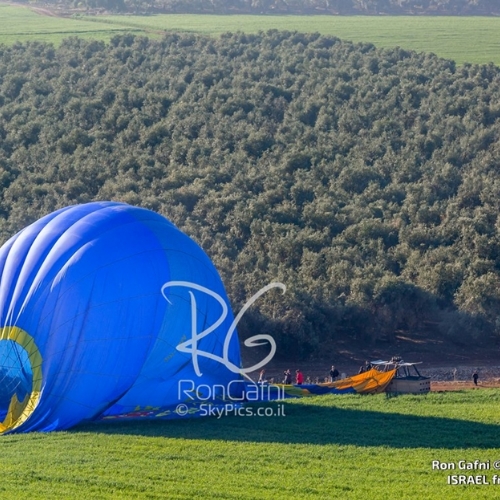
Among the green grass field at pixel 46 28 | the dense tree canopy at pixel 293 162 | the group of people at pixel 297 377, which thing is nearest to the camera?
the group of people at pixel 297 377

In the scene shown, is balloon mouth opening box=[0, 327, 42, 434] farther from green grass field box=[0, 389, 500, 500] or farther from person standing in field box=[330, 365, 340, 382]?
person standing in field box=[330, 365, 340, 382]

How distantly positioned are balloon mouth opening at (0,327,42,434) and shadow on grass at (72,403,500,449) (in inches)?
42.0

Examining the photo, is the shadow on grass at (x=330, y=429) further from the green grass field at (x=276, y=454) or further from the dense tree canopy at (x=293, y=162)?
the dense tree canopy at (x=293, y=162)

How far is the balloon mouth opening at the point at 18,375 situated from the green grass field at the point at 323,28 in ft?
129

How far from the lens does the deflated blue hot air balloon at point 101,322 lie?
2086 cm

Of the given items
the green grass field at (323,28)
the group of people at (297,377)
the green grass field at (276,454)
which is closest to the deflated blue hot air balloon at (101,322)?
the green grass field at (276,454)

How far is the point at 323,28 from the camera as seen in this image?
65.2 metres

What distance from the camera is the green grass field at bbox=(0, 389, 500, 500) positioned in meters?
16.8

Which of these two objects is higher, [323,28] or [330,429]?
[323,28]

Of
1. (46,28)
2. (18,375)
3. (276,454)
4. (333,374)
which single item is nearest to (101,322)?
(18,375)

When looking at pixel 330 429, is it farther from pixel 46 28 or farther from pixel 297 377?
pixel 46 28

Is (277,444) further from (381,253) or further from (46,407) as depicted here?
(381,253)

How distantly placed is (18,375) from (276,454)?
5.38 meters

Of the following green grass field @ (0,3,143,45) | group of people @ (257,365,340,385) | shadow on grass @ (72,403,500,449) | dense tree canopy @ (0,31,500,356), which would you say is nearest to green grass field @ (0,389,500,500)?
shadow on grass @ (72,403,500,449)
